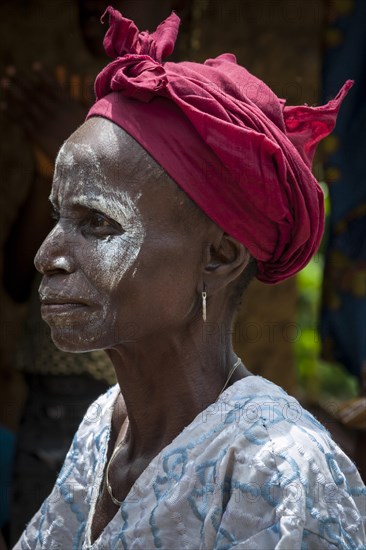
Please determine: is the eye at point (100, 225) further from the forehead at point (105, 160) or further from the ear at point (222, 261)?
the ear at point (222, 261)

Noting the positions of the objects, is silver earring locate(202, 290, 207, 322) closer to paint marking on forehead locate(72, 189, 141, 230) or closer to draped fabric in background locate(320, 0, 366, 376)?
paint marking on forehead locate(72, 189, 141, 230)

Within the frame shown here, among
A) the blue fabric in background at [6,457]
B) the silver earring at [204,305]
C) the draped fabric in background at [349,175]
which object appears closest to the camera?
the silver earring at [204,305]

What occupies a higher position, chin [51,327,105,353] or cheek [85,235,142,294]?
cheek [85,235,142,294]

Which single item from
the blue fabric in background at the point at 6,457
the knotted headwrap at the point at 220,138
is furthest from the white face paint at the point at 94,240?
the blue fabric in background at the point at 6,457

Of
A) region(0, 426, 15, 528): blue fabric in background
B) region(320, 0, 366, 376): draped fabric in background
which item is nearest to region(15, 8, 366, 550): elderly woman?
region(0, 426, 15, 528): blue fabric in background

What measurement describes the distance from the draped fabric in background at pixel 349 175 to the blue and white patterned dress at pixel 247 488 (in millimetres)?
2585

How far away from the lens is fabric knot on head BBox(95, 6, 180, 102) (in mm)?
2062

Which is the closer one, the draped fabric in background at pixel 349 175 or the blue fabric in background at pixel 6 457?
the blue fabric in background at pixel 6 457

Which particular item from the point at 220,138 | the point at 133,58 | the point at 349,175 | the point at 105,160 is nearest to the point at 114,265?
the point at 105,160

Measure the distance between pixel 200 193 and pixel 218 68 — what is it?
367 mm

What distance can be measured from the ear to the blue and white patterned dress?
0.77ft

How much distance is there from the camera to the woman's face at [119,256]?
2061 millimetres

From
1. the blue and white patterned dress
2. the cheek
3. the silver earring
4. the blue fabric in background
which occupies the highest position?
the cheek

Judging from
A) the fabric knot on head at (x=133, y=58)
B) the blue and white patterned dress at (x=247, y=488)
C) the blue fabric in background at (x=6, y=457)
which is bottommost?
the blue fabric in background at (x=6, y=457)
